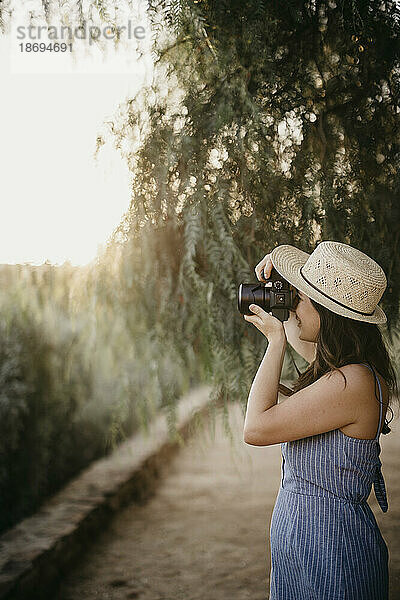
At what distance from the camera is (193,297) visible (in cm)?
162

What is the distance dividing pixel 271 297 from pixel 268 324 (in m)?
0.06

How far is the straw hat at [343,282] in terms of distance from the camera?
3.99ft

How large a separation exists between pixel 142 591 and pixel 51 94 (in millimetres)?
2140

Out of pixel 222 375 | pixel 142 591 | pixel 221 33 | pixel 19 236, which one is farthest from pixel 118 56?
pixel 142 591

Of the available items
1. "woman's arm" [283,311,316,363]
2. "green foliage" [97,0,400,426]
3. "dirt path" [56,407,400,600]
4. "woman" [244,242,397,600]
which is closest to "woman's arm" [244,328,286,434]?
"woman" [244,242,397,600]

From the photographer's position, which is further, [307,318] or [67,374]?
[67,374]

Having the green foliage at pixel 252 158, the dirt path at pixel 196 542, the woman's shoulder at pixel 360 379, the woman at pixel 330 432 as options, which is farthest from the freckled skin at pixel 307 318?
the dirt path at pixel 196 542

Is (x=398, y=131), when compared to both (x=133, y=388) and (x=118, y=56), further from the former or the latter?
(x=133, y=388)

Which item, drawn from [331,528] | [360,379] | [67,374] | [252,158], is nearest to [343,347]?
[360,379]

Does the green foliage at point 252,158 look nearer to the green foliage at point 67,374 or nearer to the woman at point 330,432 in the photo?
the green foliage at point 67,374

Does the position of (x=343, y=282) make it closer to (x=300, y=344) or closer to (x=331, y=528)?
(x=300, y=344)

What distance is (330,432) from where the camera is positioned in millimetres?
1213

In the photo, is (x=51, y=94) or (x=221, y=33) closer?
(x=221, y=33)

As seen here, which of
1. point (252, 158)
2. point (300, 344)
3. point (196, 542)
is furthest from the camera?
point (196, 542)
